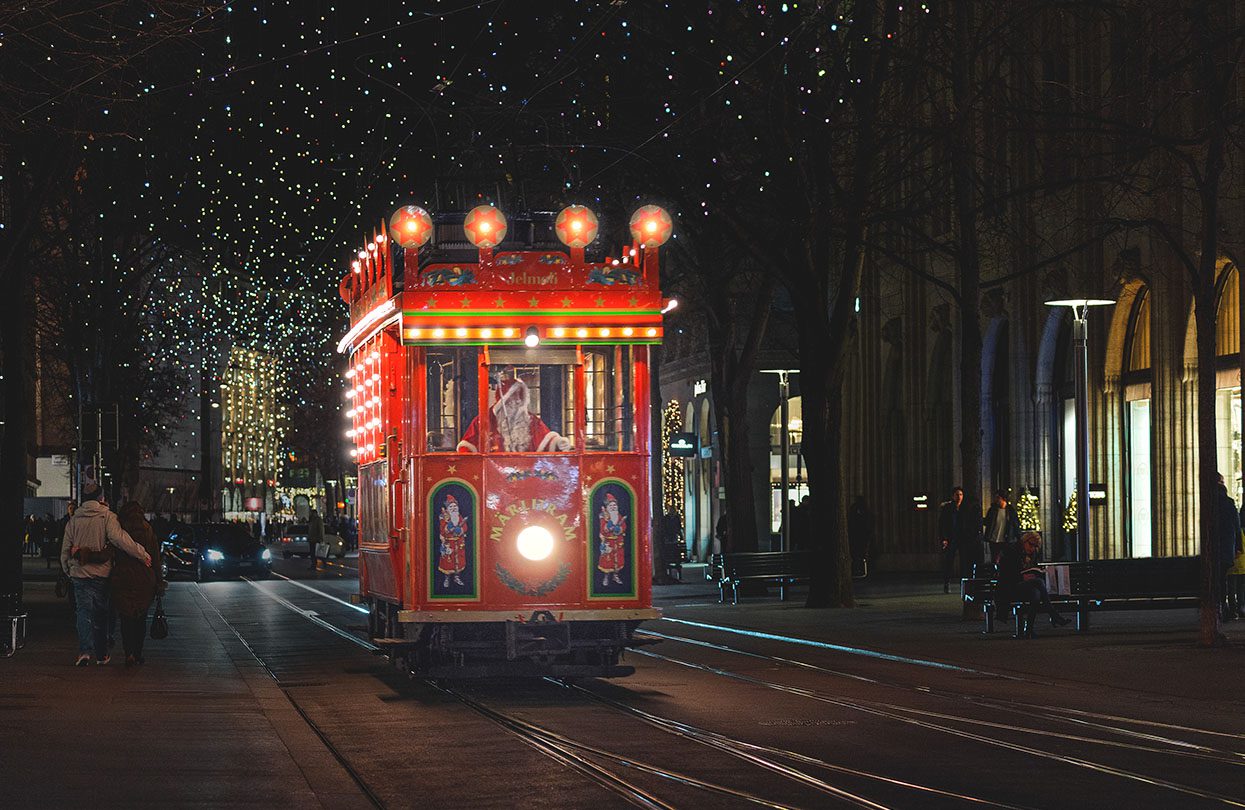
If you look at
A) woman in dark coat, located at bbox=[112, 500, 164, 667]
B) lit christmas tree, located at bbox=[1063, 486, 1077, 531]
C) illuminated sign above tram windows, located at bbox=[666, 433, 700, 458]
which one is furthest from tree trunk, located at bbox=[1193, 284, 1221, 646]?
illuminated sign above tram windows, located at bbox=[666, 433, 700, 458]

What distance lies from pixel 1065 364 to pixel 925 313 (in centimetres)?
761

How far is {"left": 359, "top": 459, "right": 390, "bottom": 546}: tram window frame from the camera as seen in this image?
19.1m

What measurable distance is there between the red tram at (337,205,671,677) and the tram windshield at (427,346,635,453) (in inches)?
0.5

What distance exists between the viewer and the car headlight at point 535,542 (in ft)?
58.1

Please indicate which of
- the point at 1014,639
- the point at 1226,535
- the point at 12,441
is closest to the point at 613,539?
the point at 1014,639

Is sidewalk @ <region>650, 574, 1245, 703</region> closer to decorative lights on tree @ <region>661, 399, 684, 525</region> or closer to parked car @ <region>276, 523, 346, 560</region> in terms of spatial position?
decorative lights on tree @ <region>661, 399, 684, 525</region>

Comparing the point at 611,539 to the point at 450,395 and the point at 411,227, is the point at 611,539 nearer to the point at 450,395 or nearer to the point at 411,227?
the point at 450,395

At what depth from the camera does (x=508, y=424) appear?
58.3ft

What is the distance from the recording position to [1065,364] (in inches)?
1566

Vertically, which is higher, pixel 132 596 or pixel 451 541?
pixel 451 541

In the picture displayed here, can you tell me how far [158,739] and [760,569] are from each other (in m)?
22.1

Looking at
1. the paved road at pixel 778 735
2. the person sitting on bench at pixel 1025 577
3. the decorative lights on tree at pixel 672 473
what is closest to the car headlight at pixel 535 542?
the paved road at pixel 778 735

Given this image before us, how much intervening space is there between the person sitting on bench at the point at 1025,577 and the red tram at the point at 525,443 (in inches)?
303

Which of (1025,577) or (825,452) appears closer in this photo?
(1025,577)
